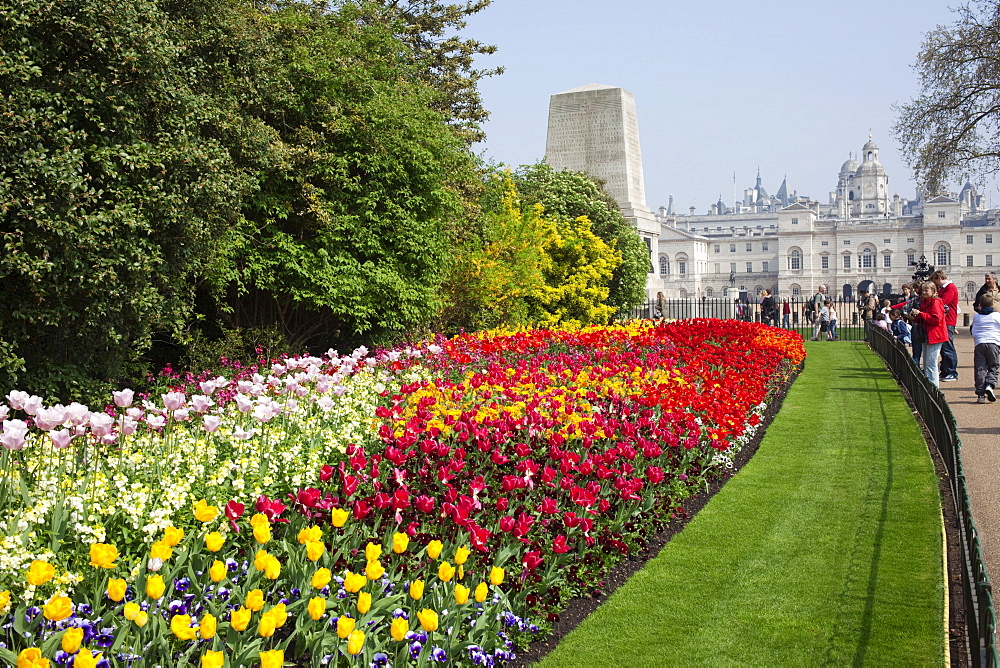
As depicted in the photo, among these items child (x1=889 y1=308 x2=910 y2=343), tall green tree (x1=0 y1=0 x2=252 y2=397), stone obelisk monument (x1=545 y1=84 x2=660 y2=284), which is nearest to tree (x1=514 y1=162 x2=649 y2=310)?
stone obelisk monument (x1=545 y1=84 x2=660 y2=284)

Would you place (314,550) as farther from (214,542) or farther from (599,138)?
(599,138)

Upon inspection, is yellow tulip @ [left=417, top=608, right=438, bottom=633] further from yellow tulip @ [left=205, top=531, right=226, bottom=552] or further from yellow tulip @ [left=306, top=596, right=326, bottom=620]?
yellow tulip @ [left=205, top=531, right=226, bottom=552]

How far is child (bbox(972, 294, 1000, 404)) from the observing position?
12086 millimetres

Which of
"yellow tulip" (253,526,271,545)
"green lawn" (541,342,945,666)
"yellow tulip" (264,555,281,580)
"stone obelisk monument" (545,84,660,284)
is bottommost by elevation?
"green lawn" (541,342,945,666)

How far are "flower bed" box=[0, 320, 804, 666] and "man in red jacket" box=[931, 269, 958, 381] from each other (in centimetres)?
651

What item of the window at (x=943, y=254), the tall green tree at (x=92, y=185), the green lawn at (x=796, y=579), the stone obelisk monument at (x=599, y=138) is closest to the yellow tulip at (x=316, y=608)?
the green lawn at (x=796, y=579)

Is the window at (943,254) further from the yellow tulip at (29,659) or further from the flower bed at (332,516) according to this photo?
A: the yellow tulip at (29,659)

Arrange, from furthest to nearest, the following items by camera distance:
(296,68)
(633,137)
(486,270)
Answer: (633,137) < (486,270) < (296,68)

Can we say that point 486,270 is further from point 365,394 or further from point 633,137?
point 633,137

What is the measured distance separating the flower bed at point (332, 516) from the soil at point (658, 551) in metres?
0.11

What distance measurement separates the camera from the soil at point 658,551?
4.57 m

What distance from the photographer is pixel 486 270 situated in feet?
63.3

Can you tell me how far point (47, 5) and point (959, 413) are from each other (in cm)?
1118

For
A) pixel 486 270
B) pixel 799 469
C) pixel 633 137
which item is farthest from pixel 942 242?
pixel 799 469
